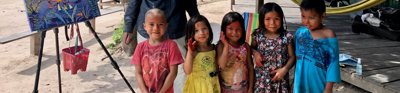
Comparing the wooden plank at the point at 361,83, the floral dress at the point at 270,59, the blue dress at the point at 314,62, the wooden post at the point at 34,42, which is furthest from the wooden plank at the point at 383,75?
the wooden post at the point at 34,42

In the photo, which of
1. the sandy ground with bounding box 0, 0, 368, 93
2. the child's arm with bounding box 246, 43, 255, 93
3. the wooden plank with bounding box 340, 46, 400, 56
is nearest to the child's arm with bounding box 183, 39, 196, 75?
the child's arm with bounding box 246, 43, 255, 93

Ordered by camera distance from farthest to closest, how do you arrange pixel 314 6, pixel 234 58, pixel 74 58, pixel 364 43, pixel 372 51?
pixel 364 43, pixel 372 51, pixel 74 58, pixel 234 58, pixel 314 6

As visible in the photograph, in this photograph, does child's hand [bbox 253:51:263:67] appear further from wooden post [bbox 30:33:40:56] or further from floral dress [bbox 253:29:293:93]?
wooden post [bbox 30:33:40:56]

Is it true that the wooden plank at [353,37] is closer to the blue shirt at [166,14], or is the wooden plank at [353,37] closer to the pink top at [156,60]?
the blue shirt at [166,14]

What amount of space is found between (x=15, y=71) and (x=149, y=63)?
3283 mm

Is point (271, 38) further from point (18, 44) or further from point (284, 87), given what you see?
point (18, 44)

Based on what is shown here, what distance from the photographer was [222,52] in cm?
221

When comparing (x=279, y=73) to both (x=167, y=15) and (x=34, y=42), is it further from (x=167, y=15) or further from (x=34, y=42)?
(x=34, y=42)

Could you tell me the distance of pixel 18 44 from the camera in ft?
21.1

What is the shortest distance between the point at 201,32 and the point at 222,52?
161mm

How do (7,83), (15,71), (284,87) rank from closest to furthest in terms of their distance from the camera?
(284,87)
(7,83)
(15,71)

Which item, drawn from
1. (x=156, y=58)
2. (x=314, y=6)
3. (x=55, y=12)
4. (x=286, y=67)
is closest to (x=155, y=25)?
(x=156, y=58)

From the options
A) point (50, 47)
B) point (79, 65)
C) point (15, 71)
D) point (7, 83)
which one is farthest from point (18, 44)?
point (79, 65)

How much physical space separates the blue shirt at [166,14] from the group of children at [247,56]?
0.40 metres
